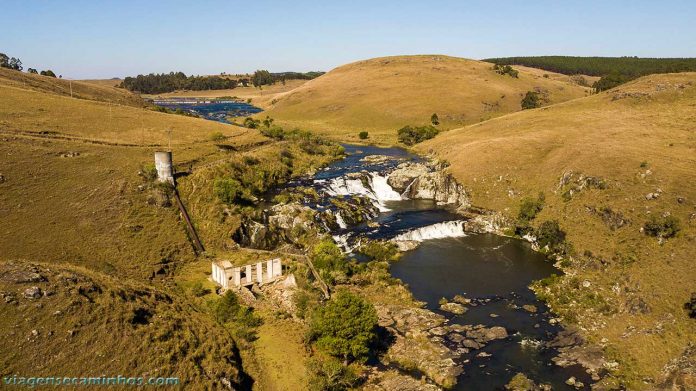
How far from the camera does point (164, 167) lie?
57.8m

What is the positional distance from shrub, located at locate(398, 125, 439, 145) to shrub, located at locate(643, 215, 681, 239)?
7073 centimetres

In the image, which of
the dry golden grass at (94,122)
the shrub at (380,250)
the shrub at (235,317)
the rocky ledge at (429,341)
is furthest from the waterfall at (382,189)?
the shrub at (235,317)

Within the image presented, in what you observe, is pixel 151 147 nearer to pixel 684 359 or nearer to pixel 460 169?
pixel 460 169

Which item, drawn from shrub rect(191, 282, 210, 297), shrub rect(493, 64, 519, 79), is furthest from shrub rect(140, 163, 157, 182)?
shrub rect(493, 64, 519, 79)

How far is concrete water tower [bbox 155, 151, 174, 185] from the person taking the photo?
57.5 metres

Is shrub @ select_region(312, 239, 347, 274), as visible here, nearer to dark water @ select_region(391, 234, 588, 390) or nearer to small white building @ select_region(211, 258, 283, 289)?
small white building @ select_region(211, 258, 283, 289)

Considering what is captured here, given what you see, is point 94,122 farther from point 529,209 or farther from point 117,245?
point 529,209

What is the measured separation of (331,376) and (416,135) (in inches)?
3717

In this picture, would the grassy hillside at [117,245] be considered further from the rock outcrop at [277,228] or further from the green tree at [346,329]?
the green tree at [346,329]

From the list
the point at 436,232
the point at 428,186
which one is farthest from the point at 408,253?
the point at 428,186

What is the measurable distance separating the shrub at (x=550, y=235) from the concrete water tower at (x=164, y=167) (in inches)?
1845

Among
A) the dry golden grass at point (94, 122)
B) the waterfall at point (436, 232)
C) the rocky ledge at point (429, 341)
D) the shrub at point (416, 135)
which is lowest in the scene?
the rocky ledge at point (429, 341)

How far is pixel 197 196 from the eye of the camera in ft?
191

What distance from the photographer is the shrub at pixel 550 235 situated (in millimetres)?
53219
